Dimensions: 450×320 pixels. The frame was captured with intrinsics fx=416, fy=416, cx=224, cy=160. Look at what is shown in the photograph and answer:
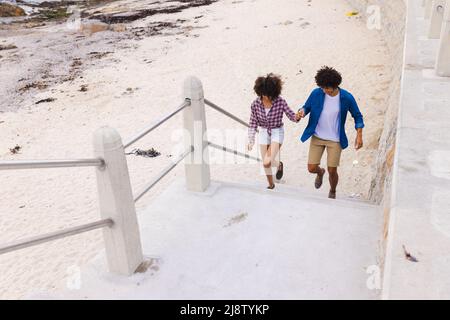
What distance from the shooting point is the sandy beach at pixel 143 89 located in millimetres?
7266

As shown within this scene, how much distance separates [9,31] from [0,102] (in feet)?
46.7

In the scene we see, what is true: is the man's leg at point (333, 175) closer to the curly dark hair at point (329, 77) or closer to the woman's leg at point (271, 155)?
the woman's leg at point (271, 155)

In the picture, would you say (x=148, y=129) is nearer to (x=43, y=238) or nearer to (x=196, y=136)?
(x=196, y=136)

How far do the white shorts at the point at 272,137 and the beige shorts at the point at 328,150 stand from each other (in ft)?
1.18

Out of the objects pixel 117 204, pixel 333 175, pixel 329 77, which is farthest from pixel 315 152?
pixel 117 204

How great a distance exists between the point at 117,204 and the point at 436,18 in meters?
6.56

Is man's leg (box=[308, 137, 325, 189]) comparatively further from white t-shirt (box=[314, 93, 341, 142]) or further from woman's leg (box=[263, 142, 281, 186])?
woman's leg (box=[263, 142, 281, 186])

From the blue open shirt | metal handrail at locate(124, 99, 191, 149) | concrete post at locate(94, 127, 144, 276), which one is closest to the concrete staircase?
concrete post at locate(94, 127, 144, 276)

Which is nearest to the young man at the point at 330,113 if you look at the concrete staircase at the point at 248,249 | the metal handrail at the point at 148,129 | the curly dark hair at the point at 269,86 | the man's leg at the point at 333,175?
the man's leg at the point at 333,175

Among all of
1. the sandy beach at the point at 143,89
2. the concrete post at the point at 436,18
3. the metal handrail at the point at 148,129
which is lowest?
the sandy beach at the point at 143,89

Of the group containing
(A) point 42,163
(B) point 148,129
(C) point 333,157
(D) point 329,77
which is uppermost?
(D) point 329,77

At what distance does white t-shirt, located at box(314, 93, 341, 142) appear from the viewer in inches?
173

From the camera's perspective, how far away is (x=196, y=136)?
13.8 feet

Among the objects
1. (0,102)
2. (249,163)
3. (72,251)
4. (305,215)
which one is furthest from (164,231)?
(0,102)
